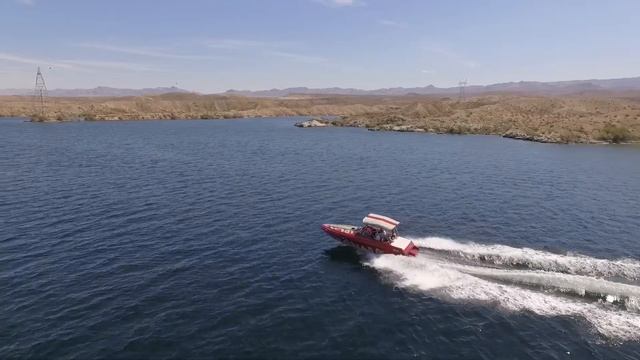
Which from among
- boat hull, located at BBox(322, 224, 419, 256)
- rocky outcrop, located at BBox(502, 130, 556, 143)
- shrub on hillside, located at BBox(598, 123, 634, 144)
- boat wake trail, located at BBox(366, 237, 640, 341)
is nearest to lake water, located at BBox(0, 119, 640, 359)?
boat wake trail, located at BBox(366, 237, 640, 341)

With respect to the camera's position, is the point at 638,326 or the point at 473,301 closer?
the point at 638,326

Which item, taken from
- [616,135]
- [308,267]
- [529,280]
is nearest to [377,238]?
[308,267]

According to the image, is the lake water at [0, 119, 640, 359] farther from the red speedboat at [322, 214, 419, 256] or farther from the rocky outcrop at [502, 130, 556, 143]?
the rocky outcrop at [502, 130, 556, 143]

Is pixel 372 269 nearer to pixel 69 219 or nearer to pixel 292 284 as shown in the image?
pixel 292 284

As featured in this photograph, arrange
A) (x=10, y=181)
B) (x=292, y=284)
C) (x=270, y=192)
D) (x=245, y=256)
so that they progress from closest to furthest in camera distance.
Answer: (x=292, y=284)
(x=245, y=256)
(x=270, y=192)
(x=10, y=181)

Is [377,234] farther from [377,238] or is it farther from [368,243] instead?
[368,243]

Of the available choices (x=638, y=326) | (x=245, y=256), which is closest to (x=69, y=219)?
(x=245, y=256)
